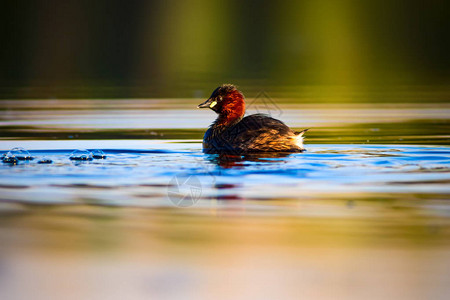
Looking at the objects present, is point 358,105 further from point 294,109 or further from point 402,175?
point 402,175

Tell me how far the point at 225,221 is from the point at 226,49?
37.3 m

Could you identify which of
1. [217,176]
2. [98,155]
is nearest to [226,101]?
[98,155]

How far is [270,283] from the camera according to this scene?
189 inches

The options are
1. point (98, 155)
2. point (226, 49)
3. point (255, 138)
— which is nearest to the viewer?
point (98, 155)

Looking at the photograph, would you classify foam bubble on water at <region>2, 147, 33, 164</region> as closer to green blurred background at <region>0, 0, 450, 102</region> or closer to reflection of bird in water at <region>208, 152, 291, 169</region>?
reflection of bird in water at <region>208, 152, 291, 169</region>

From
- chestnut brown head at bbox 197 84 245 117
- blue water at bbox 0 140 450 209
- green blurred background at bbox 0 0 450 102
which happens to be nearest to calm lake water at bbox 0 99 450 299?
blue water at bbox 0 140 450 209

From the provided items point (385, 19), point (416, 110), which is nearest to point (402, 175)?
point (416, 110)

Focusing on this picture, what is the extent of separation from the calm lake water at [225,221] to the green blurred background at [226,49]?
1007cm

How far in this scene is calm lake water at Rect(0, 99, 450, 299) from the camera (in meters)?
4.84

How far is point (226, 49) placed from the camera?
43.2 m

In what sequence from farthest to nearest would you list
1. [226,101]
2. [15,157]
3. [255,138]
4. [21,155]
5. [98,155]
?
[226,101], [255,138], [98,155], [21,155], [15,157]

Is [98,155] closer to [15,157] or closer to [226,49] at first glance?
[15,157]

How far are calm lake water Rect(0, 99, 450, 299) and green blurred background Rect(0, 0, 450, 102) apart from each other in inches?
396

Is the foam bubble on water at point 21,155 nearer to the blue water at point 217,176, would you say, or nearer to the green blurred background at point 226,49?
the blue water at point 217,176
